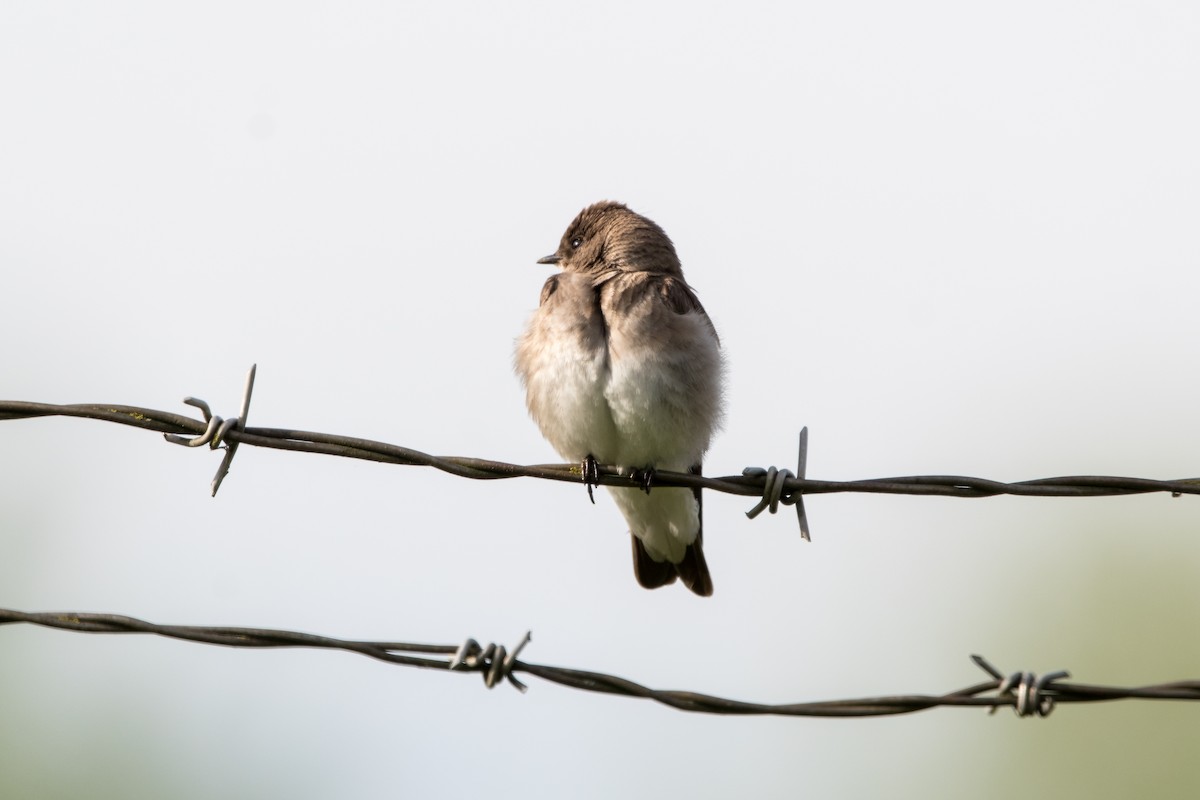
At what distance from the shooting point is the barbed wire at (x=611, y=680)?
13.3 ft

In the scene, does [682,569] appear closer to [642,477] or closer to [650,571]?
[650,571]

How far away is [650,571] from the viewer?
844 cm

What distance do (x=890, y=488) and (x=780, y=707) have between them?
98cm

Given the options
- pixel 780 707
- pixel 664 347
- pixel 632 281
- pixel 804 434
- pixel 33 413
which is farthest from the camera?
pixel 632 281

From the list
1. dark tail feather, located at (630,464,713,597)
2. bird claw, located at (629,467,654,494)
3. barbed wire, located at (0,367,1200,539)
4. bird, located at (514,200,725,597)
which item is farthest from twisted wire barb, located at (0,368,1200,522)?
dark tail feather, located at (630,464,713,597)

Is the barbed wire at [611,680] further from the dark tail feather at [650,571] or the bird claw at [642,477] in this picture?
the dark tail feather at [650,571]

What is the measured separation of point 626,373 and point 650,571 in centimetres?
185

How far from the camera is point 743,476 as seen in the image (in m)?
5.14

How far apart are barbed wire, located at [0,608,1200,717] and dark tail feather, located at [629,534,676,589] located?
4.17 m

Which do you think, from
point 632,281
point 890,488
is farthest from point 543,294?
point 890,488

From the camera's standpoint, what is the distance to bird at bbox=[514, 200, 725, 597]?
6984 millimetres

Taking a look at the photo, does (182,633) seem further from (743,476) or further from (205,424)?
(743,476)

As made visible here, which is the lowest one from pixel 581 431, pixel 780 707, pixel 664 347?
pixel 780 707

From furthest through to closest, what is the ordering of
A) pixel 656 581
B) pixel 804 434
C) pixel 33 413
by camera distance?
pixel 656 581 < pixel 804 434 < pixel 33 413
